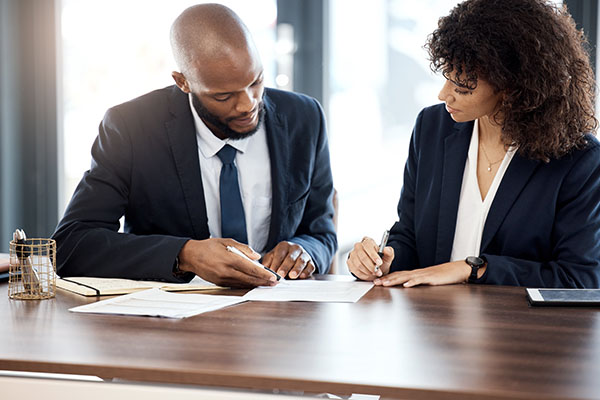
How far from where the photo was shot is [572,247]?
Answer: 194cm

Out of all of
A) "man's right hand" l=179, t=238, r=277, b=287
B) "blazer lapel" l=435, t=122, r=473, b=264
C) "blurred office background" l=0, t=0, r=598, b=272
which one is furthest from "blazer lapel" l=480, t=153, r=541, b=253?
"blurred office background" l=0, t=0, r=598, b=272

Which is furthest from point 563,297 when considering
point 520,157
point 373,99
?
point 373,99

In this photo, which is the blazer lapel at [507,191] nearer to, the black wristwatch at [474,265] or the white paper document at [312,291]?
the black wristwatch at [474,265]

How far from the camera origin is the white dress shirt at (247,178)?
92.9 inches

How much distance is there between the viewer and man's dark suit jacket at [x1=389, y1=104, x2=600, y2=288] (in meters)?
1.92

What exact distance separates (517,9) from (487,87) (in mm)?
240

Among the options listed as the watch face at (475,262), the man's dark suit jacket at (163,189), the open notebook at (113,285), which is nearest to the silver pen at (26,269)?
the open notebook at (113,285)

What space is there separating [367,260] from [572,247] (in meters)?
0.57

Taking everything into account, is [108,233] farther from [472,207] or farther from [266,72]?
[266,72]

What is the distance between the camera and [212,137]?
7.79ft

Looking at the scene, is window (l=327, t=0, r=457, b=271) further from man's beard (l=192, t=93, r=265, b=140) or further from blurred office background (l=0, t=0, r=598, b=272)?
man's beard (l=192, t=93, r=265, b=140)

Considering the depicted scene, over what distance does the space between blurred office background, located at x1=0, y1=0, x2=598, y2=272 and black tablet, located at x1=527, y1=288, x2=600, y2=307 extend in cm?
208

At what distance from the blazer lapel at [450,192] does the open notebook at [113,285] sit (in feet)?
2.45

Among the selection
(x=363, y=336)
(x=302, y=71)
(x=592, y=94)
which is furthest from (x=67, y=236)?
(x=302, y=71)
